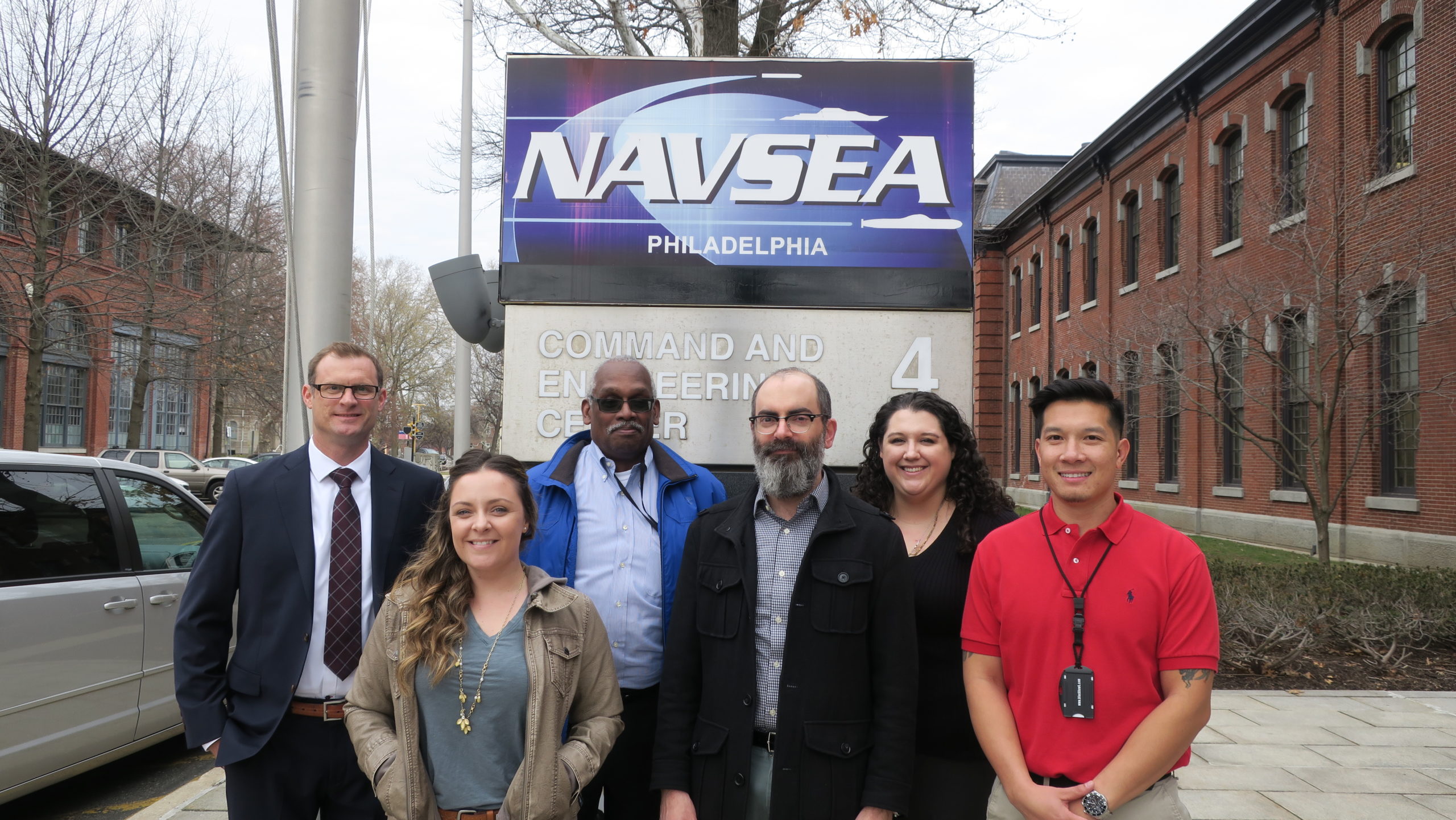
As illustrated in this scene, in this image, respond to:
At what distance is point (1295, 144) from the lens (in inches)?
725

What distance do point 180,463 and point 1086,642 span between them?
1324 inches

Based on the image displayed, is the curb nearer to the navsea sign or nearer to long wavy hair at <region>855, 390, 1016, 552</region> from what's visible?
the navsea sign

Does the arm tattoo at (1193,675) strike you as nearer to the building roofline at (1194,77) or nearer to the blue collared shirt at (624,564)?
the blue collared shirt at (624,564)

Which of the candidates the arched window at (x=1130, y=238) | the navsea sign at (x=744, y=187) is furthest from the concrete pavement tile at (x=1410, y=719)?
the arched window at (x=1130, y=238)

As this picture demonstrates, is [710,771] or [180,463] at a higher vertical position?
[180,463]

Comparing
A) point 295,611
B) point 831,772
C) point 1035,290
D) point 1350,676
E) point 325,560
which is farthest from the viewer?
point 1035,290

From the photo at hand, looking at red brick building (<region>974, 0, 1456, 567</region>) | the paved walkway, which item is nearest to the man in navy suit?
the paved walkway

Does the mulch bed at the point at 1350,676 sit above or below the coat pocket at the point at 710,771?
below

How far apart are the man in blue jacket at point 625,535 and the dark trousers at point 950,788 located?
2.78ft

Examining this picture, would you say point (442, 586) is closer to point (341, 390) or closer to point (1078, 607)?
point (341, 390)

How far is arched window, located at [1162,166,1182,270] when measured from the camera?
23172 millimetres

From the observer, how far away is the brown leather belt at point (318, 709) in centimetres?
→ 292

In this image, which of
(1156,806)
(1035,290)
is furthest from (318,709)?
(1035,290)

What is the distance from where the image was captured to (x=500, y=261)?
5008mm
